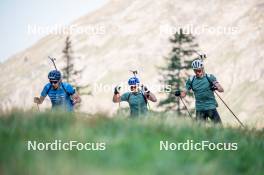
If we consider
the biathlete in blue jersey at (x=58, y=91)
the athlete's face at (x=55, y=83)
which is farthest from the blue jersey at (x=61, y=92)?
the athlete's face at (x=55, y=83)

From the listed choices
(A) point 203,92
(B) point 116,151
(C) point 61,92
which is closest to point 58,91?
(C) point 61,92

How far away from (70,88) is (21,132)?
806 centimetres

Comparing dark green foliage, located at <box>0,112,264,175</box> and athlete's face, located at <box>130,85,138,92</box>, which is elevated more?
athlete's face, located at <box>130,85,138,92</box>

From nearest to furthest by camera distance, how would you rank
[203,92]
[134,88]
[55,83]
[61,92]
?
1. [55,83]
2. [61,92]
3. [203,92]
4. [134,88]

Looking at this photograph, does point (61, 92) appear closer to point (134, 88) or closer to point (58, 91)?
point (58, 91)

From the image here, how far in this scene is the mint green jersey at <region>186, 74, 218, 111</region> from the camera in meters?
13.4

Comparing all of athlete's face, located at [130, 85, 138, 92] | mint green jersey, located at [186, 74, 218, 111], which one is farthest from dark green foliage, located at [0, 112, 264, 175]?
athlete's face, located at [130, 85, 138, 92]

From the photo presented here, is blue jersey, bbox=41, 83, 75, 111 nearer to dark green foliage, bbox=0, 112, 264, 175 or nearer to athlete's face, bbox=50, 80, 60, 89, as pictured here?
athlete's face, bbox=50, 80, 60, 89

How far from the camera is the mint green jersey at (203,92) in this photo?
43.9 feet

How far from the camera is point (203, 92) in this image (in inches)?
530

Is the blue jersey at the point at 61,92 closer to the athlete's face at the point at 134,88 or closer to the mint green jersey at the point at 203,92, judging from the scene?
the athlete's face at the point at 134,88

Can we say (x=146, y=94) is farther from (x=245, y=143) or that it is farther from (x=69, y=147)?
(x=69, y=147)

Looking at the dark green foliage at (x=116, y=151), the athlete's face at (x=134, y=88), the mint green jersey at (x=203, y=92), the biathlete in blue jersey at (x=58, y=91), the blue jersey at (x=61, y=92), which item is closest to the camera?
the dark green foliage at (x=116, y=151)

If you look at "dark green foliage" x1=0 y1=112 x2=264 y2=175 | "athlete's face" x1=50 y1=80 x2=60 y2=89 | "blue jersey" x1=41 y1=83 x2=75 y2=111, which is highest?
"athlete's face" x1=50 y1=80 x2=60 y2=89
